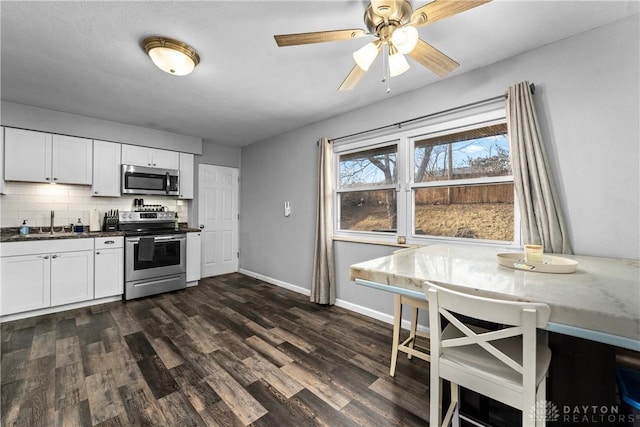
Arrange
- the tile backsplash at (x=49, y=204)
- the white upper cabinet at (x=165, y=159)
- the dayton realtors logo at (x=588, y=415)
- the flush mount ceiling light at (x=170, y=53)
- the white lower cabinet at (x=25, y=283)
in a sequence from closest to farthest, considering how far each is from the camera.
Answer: the dayton realtors logo at (x=588, y=415) < the flush mount ceiling light at (x=170, y=53) < the white lower cabinet at (x=25, y=283) < the tile backsplash at (x=49, y=204) < the white upper cabinet at (x=165, y=159)

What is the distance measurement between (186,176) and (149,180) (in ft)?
1.84

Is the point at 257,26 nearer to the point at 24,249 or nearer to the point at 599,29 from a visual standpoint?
the point at 599,29

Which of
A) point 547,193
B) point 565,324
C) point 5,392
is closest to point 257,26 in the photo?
point 565,324

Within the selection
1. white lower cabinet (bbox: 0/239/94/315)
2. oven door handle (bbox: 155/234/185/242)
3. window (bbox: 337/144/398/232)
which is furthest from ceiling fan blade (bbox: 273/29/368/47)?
white lower cabinet (bbox: 0/239/94/315)

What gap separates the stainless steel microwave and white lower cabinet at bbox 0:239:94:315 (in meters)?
0.94

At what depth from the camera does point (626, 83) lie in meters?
1.69

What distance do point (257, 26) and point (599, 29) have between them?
237cm

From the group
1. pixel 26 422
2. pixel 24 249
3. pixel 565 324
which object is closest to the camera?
pixel 565 324

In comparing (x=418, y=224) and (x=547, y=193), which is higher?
(x=547, y=193)

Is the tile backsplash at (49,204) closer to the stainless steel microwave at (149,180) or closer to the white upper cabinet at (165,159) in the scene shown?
the stainless steel microwave at (149,180)

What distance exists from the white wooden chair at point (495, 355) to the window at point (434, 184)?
1402 millimetres

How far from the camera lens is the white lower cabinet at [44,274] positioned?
2.83 meters

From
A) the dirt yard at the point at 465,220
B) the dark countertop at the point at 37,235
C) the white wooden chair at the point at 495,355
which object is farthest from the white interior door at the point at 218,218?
the white wooden chair at the point at 495,355

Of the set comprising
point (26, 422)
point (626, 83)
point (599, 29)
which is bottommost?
point (26, 422)
